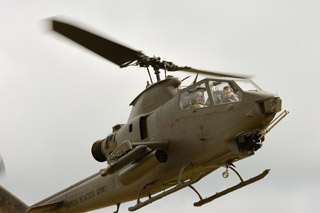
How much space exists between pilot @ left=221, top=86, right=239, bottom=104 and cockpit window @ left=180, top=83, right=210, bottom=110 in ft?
1.48

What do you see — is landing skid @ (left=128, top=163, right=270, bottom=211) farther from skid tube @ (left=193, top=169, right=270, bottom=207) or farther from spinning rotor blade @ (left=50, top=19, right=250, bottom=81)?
spinning rotor blade @ (left=50, top=19, right=250, bottom=81)

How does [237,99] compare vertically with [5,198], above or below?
above

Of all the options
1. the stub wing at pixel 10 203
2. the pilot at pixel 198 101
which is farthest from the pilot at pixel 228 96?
the stub wing at pixel 10 203

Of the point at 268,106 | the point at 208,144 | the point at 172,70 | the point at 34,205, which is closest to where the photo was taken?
the point at 268,106

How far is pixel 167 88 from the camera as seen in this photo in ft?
44.5

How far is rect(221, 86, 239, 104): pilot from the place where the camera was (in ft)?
37.6

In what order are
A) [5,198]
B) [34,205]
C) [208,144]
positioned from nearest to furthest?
1. [208,144]
2. [34,205]
3. [5,198]

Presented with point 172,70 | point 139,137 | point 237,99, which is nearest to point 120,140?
point 139,137

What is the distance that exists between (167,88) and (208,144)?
245 cm

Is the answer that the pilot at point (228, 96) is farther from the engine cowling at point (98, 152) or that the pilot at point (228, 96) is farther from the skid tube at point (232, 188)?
the engine cowling at point (98, 152)

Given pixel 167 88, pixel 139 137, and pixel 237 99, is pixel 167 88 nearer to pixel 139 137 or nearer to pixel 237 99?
pixel 139 137

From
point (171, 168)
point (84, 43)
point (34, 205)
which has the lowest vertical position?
point (34, 205)

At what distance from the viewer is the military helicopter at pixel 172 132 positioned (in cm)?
1134

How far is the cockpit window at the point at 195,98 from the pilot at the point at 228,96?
45 cm
